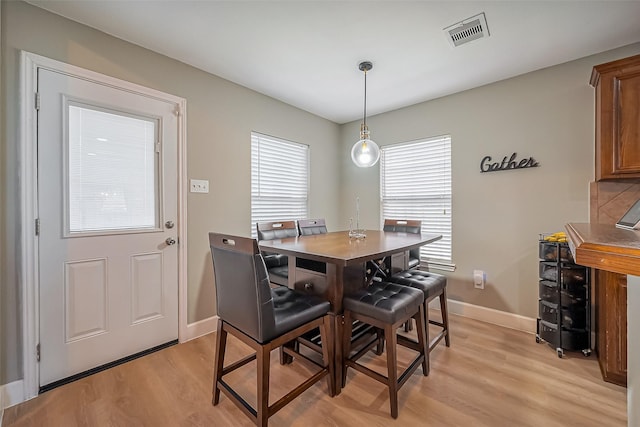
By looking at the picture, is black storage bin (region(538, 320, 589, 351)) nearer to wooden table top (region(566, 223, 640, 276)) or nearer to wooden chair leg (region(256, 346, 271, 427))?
wooden table top (region(566, 223, 640, 276))

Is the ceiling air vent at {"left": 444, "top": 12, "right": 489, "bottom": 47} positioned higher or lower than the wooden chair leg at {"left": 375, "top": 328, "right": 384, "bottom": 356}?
higher

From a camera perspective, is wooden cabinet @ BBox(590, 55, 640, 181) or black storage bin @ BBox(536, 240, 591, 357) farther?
black storage bin @ BBox(536, 240, 591, 357)

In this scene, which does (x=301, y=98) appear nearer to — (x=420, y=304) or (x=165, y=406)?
(x=420, y=304)

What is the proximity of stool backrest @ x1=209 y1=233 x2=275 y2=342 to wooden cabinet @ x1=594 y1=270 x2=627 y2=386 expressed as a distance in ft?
7.40

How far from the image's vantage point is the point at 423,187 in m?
3.42

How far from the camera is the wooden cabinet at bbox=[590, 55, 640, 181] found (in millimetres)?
1935

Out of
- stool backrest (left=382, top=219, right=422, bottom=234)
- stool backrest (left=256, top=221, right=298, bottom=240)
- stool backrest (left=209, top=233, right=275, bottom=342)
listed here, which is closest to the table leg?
stool backrest (left=209, top=233, right=275, bottom=342)

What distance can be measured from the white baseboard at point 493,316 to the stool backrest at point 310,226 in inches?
66.8

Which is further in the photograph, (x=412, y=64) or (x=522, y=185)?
(x=522, y=185)

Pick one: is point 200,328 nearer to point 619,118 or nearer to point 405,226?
point 405,226

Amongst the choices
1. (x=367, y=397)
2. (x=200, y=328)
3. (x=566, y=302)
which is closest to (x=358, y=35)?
(x=367, y=397)

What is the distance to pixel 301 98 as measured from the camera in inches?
130

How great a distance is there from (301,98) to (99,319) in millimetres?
2882

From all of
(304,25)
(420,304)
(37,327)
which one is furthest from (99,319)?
(304,25)
